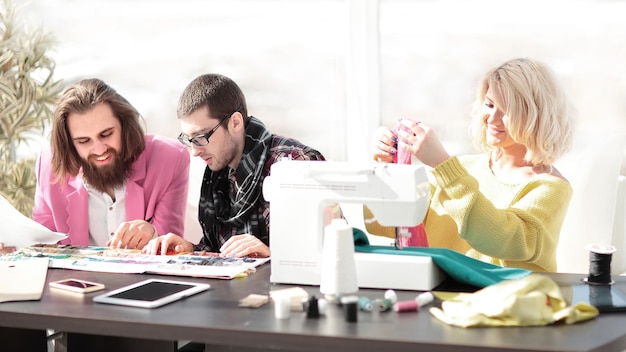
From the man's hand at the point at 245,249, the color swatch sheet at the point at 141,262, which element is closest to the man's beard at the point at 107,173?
the color swatch sheet at the point at 141,262

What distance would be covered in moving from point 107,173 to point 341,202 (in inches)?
55.7

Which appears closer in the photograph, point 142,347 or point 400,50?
point 142,347

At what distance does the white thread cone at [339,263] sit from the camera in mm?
2082

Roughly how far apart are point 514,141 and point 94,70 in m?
2.82

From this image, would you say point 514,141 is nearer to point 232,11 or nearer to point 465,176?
point 465,176

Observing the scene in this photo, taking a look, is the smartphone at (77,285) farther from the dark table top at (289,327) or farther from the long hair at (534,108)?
the long hair at (534,108)

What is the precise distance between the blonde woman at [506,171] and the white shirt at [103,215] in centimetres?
118

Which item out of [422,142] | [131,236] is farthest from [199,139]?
[422,142]

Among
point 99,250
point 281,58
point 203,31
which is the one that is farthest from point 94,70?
point 99,250

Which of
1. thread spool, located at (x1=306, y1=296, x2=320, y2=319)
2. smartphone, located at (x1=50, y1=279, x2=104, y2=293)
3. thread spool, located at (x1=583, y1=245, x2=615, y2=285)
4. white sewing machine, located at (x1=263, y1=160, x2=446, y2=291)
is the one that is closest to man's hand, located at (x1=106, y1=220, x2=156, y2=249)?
smartphone, located at (x1=50, y1=279, x2=104, y2=293)

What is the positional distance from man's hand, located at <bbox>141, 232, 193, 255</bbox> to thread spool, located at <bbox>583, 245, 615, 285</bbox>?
4.03 ft

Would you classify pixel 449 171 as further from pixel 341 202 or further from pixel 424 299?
pixel 424 299

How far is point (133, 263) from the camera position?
2.54 meters

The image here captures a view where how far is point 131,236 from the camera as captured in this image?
9.46ft
